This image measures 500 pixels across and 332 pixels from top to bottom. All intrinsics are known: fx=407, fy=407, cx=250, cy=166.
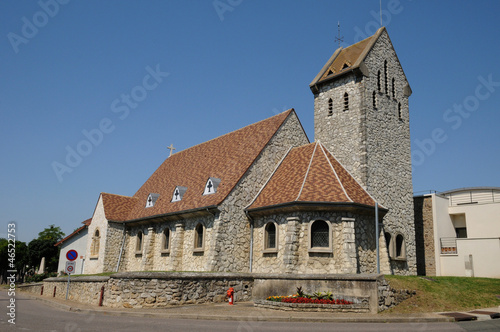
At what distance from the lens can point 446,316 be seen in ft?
47.2

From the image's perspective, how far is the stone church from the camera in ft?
68.5

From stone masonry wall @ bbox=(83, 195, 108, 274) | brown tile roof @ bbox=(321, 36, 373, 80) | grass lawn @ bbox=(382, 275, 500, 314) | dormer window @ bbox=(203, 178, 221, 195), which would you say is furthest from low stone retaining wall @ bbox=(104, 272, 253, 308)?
brown tile roof @ bbox=(321, 36, 373, 80)

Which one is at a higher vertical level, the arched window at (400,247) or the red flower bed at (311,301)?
the arched window at (400,247)

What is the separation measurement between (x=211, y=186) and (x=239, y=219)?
3301 mm

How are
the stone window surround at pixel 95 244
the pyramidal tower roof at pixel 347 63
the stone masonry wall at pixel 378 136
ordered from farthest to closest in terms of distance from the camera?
1. the stone window surround at pixel 95 244
2. the pyramidal tower roof at pixel 347 63
3. the stone masonry wall at pixel 378 136

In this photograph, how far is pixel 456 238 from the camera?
3006cm

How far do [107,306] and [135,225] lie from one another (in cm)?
1494

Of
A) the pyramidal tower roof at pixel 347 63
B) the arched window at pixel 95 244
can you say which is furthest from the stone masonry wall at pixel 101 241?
the pyramidal tower roof at pixel 347 63

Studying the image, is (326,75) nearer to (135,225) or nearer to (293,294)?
(293,294)

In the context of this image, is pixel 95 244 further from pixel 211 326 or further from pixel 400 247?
pixel 211 326

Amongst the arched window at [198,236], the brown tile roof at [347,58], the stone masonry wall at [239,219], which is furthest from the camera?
the brown tile roof at [347,58]

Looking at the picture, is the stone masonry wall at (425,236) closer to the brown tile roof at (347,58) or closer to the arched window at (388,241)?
the arched window at (388,241)

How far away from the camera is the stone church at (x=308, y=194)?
20875mm

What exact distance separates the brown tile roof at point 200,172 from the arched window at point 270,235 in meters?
3.04
